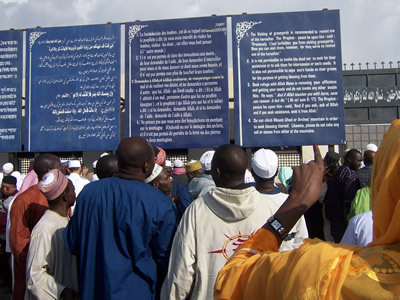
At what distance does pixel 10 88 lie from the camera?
7.79 meters

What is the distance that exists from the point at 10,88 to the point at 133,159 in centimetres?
690

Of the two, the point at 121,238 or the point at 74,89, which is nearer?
the point at 121,238

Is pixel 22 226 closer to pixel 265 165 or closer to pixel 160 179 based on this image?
pixel 160 179

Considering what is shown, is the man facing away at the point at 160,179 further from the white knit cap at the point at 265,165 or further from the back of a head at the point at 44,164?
the back of a head at the point at 44,164

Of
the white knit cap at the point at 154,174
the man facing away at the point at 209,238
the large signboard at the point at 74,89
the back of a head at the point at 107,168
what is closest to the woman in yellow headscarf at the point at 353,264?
the man facing away at the point at 209,238

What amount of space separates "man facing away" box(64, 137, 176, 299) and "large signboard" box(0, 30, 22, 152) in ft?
21.4

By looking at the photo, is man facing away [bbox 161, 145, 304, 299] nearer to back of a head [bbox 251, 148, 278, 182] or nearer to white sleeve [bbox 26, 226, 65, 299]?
back of a head [bbox 251, 148, 278, 182]

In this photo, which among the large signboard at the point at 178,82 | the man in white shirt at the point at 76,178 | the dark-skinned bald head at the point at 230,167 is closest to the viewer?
the dark-skinned bald head at the point at 230,167

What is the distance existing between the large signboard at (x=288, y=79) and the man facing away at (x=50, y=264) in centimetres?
507

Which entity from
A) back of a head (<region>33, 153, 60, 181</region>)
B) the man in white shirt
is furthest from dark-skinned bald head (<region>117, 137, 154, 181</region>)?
the man in white shirt

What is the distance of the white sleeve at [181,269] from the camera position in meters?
1.76

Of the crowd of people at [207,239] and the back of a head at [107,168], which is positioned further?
the back of a head at [107,168]

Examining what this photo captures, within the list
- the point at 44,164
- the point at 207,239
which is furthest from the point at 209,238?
the point at 44,164

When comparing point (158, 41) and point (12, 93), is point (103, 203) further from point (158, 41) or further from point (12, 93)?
point (12, 93)
